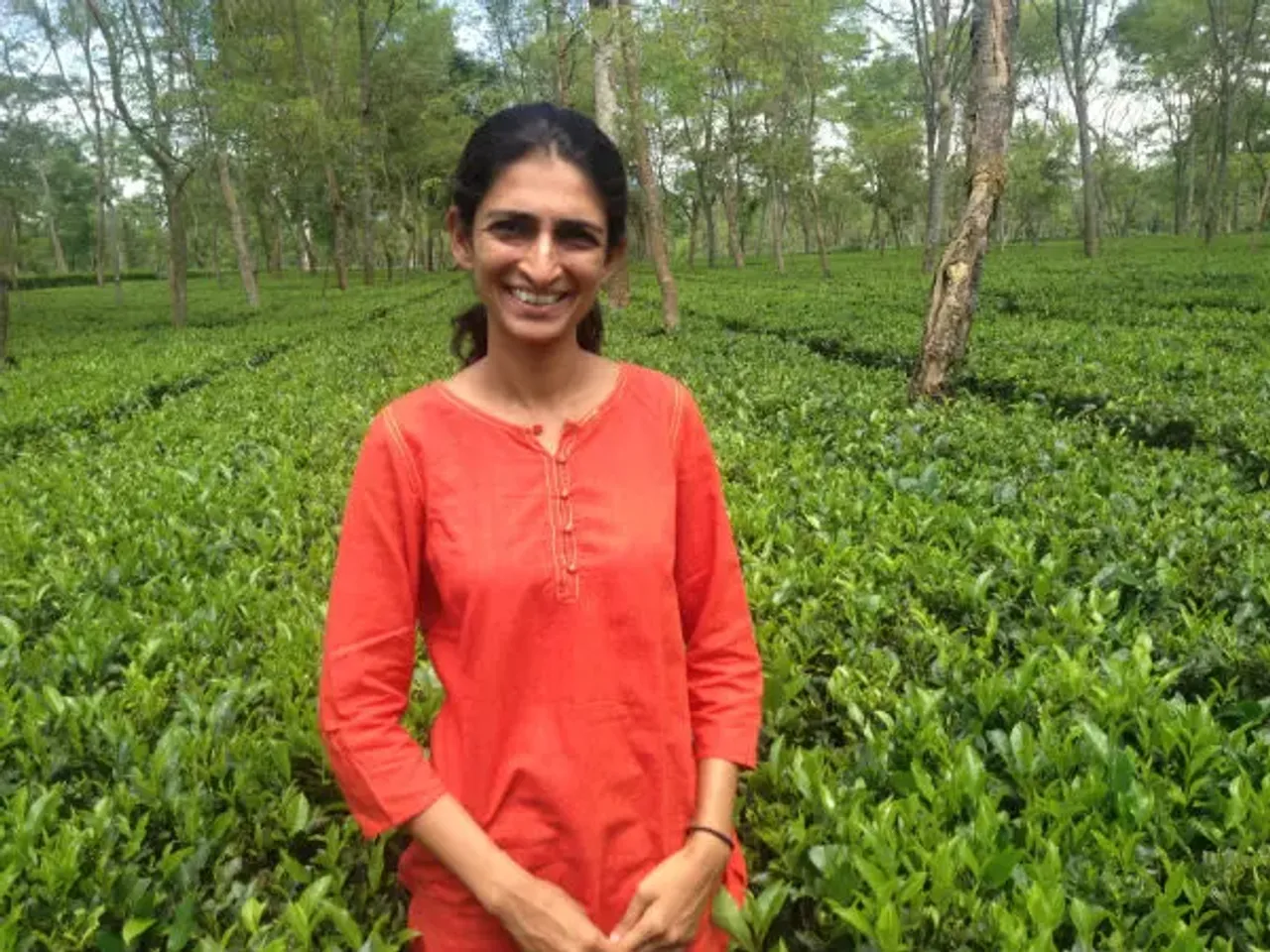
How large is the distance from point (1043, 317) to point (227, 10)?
23.3 metres

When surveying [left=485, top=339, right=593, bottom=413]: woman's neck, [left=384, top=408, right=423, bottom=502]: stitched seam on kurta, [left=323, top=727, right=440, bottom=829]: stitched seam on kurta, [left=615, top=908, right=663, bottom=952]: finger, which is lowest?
[left=615, top=908, right=663, bottom=952]: finger

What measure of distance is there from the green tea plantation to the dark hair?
4.66ft

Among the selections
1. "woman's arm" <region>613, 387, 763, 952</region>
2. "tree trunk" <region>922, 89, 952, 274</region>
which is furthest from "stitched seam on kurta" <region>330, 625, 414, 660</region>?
"tree trunk" <region>922, 89, 952, 274</region>

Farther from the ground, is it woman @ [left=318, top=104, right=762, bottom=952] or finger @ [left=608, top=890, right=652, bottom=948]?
woman @ [left=318, top=104, right=762, bottom=952]

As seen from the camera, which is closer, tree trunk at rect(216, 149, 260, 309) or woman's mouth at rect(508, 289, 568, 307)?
woman's mouth at rect(508, 289, 568, 307)

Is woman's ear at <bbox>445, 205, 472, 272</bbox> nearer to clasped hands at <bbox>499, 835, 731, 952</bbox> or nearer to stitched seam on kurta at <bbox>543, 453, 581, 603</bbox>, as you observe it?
stitched seam on kurta at <bbox>543, 453, 581, 603</bbox>

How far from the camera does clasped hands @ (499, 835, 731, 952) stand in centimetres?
153

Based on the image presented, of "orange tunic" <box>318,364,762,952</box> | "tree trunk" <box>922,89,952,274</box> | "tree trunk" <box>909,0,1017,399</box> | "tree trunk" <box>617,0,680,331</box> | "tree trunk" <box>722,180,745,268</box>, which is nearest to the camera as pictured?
"orange tunic" <box>318,364,762,952</box>

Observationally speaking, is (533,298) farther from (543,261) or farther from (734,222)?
(734,222)

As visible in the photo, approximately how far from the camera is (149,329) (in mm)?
24516

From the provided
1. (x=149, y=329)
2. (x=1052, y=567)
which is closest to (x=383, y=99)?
(x=149, y=329)

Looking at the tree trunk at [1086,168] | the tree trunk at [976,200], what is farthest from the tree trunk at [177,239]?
the tree trunk at [1086,168]

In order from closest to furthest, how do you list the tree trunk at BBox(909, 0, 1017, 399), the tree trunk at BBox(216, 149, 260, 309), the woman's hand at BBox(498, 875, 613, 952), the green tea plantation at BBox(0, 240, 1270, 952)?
the woman's hand at BBox(498, 875, 613, 952) < the green tea plantation at BBox(0, 240, 1270, 952) < the tree trunk at BBox(909, 0, 1017, 399) < the tree trunk at BBox(216, 149, 260, 309)

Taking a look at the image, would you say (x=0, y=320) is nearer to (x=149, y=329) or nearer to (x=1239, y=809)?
(x=149, y=329)
